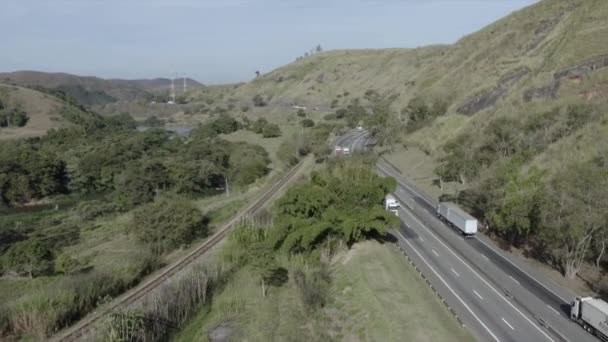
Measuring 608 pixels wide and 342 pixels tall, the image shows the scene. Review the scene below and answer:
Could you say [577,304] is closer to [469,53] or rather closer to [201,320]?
[201,320]

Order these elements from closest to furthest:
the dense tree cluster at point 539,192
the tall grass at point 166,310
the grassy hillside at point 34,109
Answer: the tall grass at point 166,310
the dense tree cluster at point 539,192
the grassy hillside at point 34,109

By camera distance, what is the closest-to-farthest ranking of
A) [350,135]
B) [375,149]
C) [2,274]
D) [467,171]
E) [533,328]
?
1. [533,328]
2. [2,274]
3. [467,171]
4. [375,149]
5. [350,135]

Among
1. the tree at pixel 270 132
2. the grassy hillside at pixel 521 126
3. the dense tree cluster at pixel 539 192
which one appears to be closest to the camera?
the dense tree cluster at pixel 539 192

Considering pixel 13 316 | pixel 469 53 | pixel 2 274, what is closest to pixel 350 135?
pixel 469 53

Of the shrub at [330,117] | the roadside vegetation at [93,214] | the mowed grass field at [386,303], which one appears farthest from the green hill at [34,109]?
the mowed grass field at [386,303]

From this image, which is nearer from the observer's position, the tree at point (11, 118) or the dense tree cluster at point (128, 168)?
the dense tree cluster at point (128, 168)

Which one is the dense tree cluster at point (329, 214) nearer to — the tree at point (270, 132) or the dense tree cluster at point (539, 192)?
the dense tree cluster at point (539, 192)
